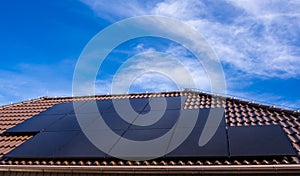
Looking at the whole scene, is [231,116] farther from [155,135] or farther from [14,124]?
[14,124]

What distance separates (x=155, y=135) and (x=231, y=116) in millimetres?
3015

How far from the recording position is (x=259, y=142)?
6840 mm

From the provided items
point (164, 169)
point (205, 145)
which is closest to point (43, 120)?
point (164, 169)

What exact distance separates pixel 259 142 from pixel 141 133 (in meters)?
3.10

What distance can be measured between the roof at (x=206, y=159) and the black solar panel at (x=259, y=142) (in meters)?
0.14

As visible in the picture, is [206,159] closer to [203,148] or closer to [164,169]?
[203,148]

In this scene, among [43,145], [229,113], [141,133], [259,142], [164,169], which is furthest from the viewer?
[229,113]

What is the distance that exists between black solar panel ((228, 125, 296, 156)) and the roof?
142mm

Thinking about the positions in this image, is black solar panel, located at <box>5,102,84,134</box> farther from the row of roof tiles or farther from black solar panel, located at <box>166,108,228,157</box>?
black solar panel, located at <box>166,108,228,157</box>

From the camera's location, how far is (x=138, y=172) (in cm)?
680

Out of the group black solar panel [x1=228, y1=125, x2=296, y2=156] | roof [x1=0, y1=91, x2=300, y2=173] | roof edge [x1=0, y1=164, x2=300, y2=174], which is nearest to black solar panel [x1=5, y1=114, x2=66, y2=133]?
roof [x1=0, y1=91, x2=300, y2=173]

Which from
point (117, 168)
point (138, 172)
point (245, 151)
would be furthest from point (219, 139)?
point (117, 168)

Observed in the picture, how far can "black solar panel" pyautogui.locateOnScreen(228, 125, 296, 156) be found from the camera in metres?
6.45

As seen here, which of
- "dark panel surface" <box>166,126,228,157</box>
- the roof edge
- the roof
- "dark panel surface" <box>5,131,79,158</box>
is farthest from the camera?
"dark panel surface" <box>5,131,79,158</box>
